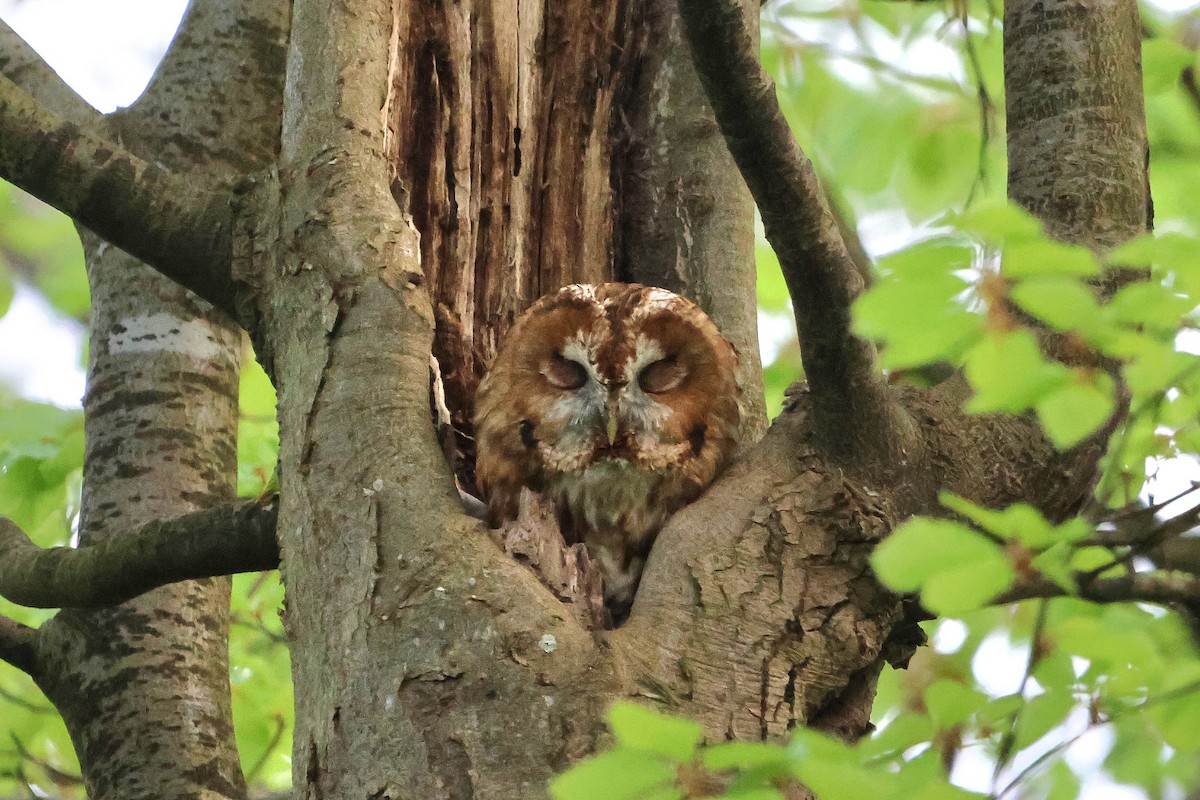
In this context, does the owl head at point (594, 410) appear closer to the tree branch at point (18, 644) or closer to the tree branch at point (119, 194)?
the tree branch at point (119, 194)

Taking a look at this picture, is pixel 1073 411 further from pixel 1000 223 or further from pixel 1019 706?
pixel 1019 706

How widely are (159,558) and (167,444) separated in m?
0.80

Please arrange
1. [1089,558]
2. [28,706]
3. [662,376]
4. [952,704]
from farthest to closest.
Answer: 1. [28,706]
2. [662,376]
3. [1089,558]
4. [952,704]

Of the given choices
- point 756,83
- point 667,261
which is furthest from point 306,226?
point 667,261

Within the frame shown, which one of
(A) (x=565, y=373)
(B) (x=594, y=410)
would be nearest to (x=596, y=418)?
(B) (x=594, y=410)

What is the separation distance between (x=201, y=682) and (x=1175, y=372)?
2222 mm

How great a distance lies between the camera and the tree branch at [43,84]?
11.3 feet

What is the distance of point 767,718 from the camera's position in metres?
1.93

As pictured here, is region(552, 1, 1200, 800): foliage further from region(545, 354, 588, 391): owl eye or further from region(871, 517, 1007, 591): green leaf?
region(545, 354, 588, 391): owl eye

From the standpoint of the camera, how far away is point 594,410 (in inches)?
107

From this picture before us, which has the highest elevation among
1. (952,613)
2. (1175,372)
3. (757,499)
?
(757,499)

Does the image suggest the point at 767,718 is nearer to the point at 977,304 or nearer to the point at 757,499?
the point at 757,499

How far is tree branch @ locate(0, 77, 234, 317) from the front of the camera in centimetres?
236

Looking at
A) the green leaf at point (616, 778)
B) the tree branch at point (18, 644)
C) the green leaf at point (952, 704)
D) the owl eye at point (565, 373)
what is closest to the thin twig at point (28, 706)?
the tree branch at point (18, 644)
